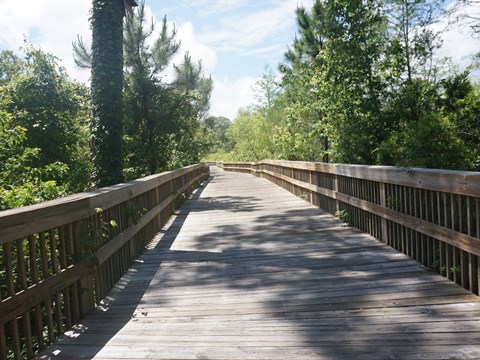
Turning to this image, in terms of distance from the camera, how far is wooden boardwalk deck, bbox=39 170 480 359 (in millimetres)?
2408

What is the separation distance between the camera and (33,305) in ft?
8.02

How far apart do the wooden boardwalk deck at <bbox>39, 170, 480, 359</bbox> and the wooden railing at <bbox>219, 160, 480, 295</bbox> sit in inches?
6.4

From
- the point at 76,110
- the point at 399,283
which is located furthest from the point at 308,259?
the point at 76,110

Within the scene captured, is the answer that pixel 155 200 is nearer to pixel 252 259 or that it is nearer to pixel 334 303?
pixel 252 259

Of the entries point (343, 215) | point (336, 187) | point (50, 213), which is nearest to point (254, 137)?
point (336, 187)

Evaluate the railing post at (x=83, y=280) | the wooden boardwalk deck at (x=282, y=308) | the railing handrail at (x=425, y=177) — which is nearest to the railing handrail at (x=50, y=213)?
the railing post at (x=83, y=280)

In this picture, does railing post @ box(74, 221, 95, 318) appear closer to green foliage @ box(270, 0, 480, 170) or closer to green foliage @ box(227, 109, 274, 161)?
green foliage @ box(270, 0, 480, 170)

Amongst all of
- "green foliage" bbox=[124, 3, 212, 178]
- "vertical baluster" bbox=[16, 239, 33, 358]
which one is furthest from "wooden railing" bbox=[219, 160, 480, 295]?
"green foliage" bbox=[124, 3, 212, 178]

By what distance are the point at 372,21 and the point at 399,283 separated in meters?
7.50

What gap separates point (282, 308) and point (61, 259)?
158 centimetres

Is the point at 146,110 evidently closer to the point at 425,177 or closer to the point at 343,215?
the point at 343,215

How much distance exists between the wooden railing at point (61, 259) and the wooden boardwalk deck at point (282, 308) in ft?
0.53

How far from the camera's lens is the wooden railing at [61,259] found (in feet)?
7.53

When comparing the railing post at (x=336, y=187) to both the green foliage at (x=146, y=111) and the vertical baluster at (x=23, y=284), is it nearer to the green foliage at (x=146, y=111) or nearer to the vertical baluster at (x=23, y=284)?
the vertical baluster at (x=23, y=284)
